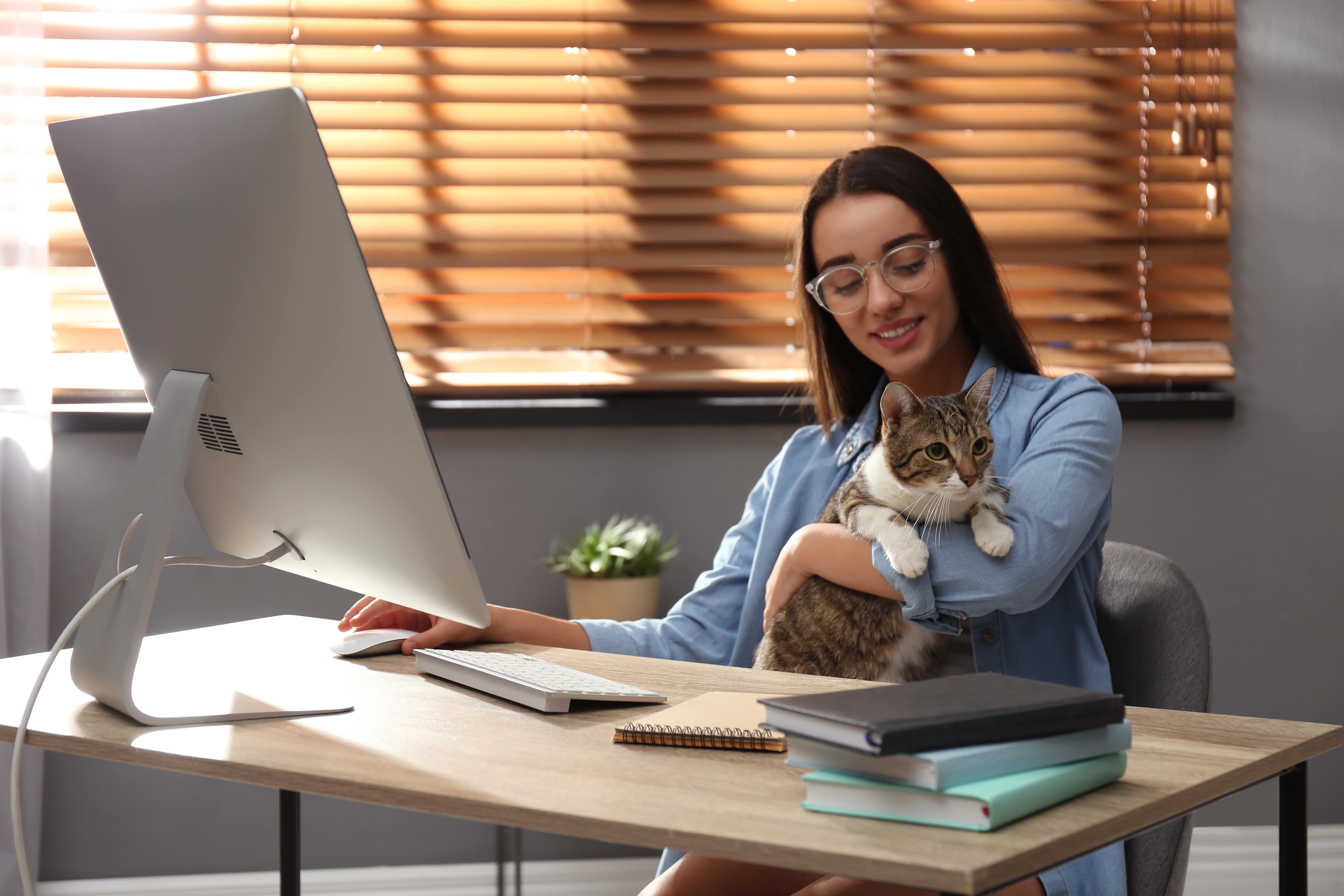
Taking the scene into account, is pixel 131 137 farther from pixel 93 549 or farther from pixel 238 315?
pixel 93 549

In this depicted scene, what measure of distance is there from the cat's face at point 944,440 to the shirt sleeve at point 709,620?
253mm

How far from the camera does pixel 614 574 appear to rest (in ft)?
6.54

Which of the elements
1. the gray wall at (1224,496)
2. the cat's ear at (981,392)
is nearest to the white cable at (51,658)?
the cat's ear at (981,392)

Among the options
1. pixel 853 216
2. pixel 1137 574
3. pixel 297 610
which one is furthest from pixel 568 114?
pixel 1137 574

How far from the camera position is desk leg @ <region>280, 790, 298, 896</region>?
4.11 feet

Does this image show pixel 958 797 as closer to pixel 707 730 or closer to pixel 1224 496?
pixel 707 730

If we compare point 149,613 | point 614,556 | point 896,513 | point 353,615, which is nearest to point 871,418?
point 896,513

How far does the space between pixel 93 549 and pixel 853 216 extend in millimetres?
1662

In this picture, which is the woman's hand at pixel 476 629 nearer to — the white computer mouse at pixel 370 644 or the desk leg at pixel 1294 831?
the white computer mouse at pixel 370 644

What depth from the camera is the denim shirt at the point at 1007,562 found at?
1092 mm

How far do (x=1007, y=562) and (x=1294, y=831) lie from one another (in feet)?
1.21

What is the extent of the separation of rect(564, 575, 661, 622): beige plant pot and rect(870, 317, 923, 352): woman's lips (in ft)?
2.59

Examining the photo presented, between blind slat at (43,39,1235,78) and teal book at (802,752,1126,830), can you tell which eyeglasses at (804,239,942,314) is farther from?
blind slat at (43,39,1235,78)

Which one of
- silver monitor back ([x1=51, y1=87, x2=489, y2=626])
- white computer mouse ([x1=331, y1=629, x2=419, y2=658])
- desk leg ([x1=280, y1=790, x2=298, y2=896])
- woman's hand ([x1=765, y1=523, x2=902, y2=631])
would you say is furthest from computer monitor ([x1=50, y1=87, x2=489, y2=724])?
woman's hand ([x1=765, y1=523, x2=902, y2=631])
